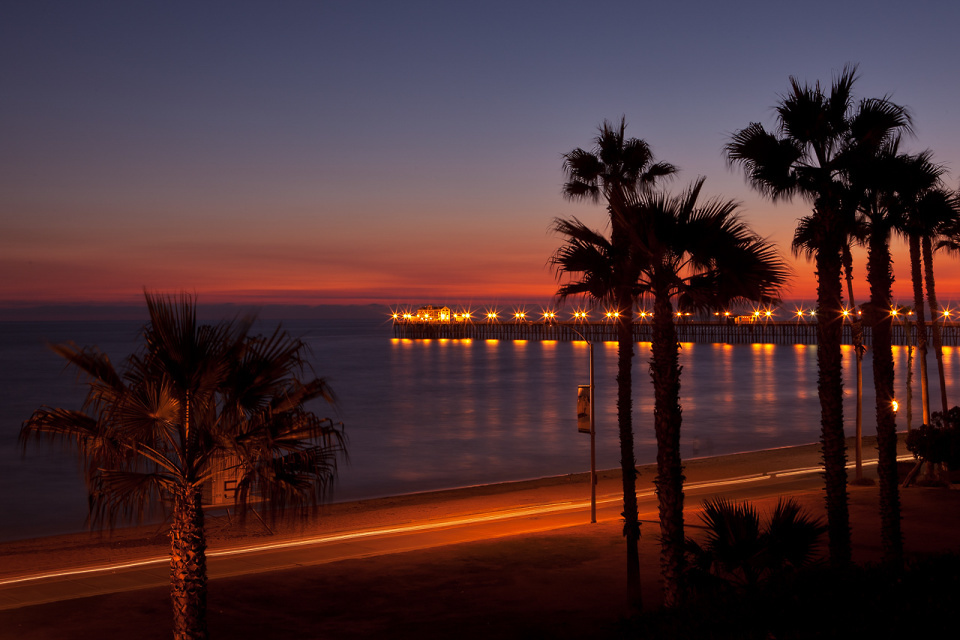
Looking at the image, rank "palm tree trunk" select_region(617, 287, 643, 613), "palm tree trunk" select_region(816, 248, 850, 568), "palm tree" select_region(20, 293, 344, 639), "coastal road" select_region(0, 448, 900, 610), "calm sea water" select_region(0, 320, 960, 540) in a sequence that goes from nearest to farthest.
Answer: "palm tree" select_region(20, 293, 344, 639), "palm tree trunk" select_region(816, 248, 850, 568), "palm tree trunk" select_region(617, 287, 643, 613), "coastal road" select_region(0, 448, 900, 610), "calm sea water" select_region(0, 320, 960, 540)

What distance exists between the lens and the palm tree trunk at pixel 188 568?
7715 mm

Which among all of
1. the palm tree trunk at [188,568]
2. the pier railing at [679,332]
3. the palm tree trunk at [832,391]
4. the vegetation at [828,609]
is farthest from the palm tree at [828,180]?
the pier railing at [679,332]

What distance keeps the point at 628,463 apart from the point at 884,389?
4077 mm

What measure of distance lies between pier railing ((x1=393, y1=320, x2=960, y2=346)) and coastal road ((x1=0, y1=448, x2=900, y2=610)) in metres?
101

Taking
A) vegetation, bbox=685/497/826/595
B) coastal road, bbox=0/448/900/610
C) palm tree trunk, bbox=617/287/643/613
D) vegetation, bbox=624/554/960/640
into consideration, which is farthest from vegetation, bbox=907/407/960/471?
vegetation, bbox=624/554/960/640

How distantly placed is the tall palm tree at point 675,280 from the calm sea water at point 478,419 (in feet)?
19.2

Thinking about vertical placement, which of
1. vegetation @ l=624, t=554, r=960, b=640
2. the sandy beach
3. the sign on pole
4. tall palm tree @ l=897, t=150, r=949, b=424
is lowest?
the sandy beach

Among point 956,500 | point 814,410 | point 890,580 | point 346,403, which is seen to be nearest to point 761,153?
point 890,580

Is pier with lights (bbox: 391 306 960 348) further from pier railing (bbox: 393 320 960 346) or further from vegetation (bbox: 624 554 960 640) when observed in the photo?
vegetation (bbox: 624 554 960 640)

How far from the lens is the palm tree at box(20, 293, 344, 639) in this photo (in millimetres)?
7445

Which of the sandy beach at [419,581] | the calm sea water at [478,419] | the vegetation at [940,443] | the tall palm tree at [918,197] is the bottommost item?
the calm sea water at [478,419]

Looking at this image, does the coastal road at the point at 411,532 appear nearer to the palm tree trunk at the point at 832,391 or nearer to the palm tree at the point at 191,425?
the palm tree at the point at 191,425

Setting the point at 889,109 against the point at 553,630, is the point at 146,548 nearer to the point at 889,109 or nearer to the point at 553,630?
the point at 553,630

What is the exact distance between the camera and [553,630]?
34.2 feet
